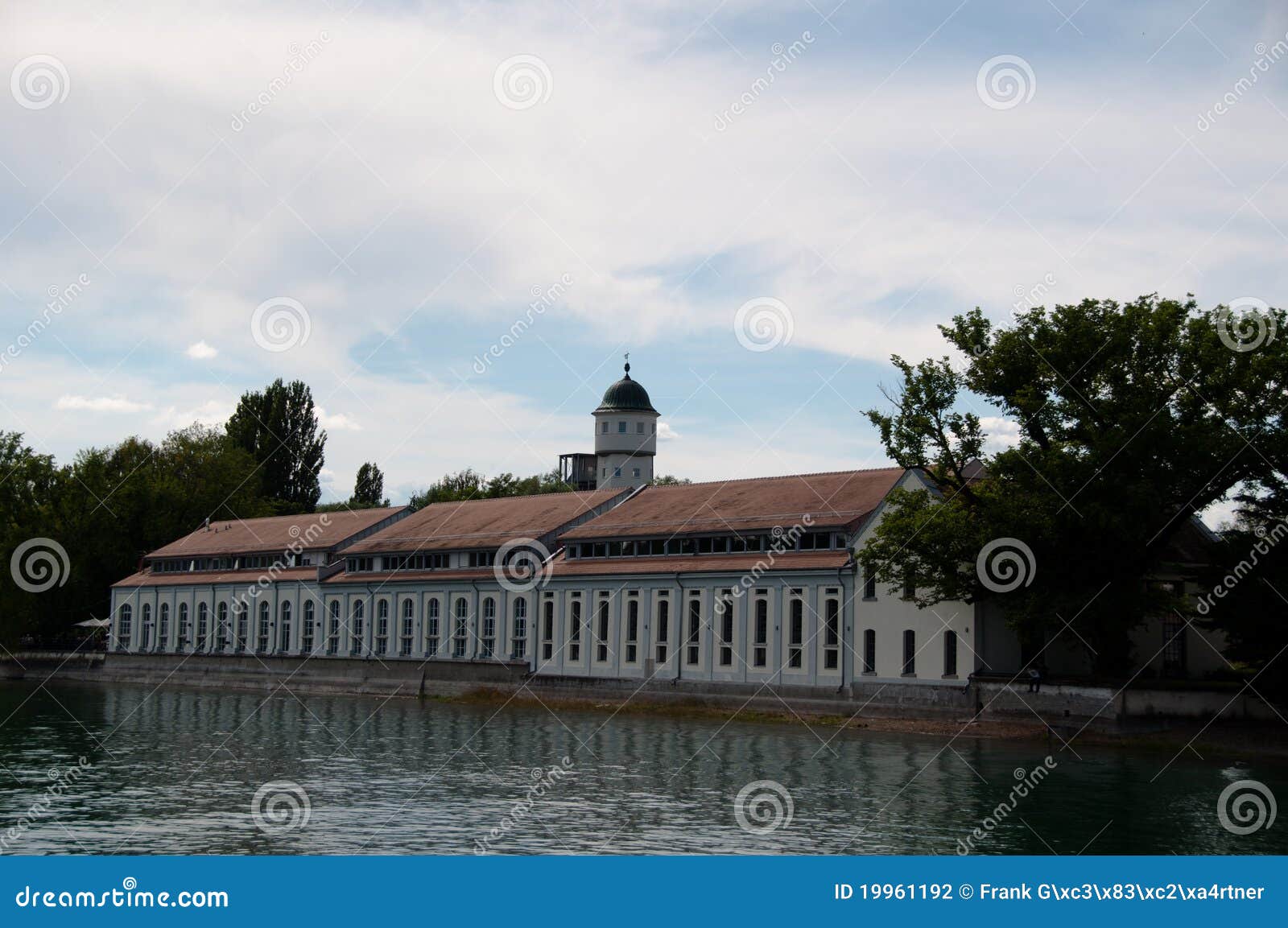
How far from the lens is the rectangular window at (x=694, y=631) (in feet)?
223

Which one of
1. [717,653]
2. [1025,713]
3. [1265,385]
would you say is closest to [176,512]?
[717,653]

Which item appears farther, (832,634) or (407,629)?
(407,629)

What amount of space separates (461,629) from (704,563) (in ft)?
59.6

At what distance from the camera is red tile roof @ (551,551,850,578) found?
209ft

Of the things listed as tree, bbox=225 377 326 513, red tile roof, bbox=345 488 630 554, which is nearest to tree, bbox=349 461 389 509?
tree, bbox=225 377 326 513

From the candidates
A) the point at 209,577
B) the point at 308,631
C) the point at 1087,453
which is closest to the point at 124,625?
the point at 209,577

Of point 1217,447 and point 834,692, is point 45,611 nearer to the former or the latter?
point 834,692

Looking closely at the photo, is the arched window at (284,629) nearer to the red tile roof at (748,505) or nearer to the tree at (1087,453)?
the red tile roof at (748,505)

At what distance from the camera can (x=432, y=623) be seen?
3243 inches

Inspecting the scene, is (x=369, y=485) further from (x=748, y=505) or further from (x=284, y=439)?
(x=748, y=505)

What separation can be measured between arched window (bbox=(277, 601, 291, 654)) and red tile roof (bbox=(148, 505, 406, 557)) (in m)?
4.15

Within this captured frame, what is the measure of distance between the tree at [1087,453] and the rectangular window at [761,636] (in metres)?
10.4

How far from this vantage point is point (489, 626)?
259 feet

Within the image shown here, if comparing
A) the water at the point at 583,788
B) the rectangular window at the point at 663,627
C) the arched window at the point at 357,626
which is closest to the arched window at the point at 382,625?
the arched window at the point at 357,626
